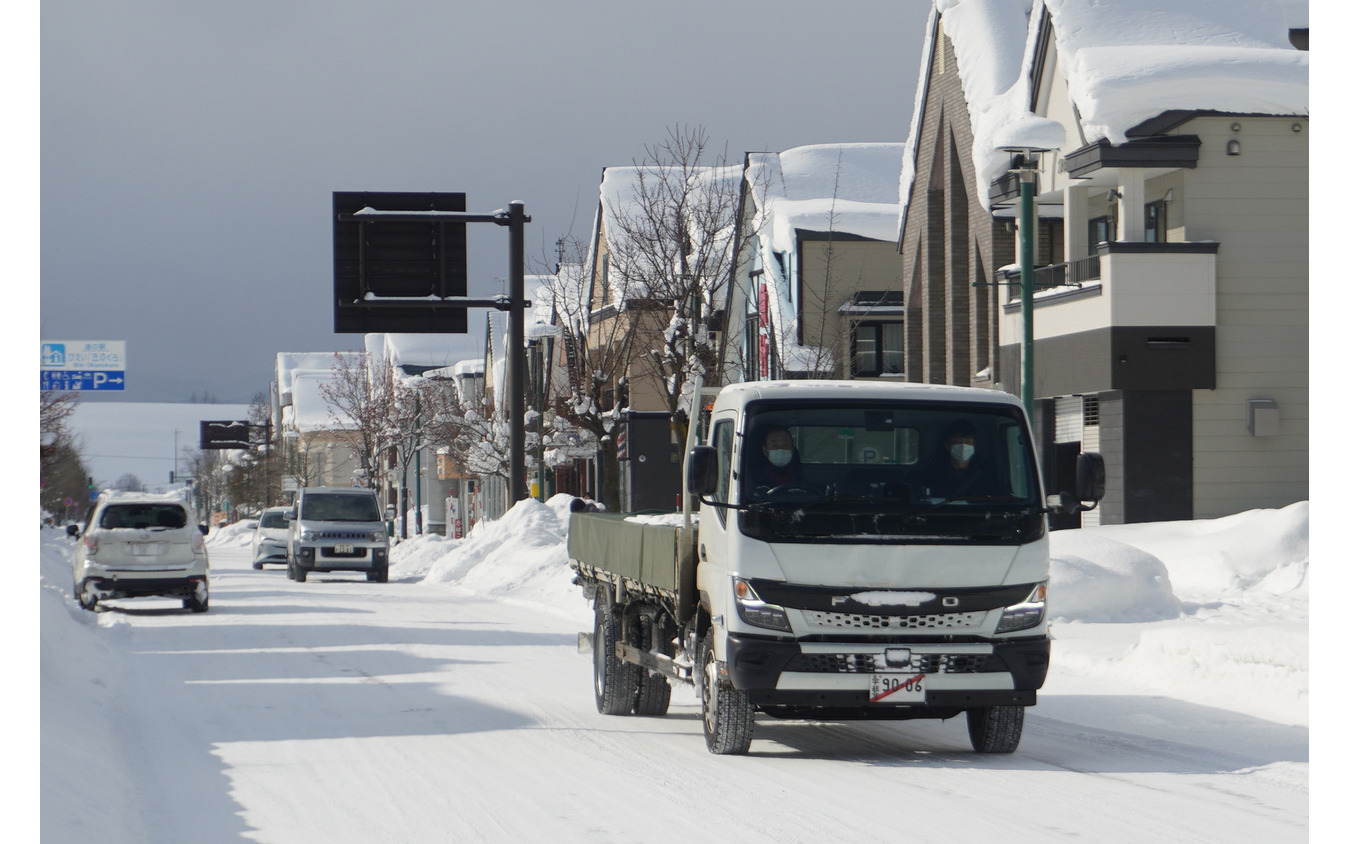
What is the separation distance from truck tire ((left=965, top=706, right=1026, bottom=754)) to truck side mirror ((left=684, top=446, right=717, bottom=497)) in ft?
7.20

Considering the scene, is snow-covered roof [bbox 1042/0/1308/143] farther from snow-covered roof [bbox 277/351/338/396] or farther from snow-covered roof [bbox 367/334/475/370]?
snow-covered roof [bbox 277/351/338/396]

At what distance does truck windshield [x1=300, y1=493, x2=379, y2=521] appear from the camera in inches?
1518

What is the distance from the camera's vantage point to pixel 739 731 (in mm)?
11086

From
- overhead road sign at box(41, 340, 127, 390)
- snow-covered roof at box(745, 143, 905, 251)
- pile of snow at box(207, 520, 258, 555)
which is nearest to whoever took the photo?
overhead road sign at box(41, 340, 127, 390)

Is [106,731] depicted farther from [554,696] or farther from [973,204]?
[973,204]

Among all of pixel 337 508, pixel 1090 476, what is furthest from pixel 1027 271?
pixel 337 508

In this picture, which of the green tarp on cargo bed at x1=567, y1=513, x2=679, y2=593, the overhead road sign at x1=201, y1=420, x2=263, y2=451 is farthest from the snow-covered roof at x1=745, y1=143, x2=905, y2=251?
the overhead road sign at x1=201, y1=420, x2=263, y2=451

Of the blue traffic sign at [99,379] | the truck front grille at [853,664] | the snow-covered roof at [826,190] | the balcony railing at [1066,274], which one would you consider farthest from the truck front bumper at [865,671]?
the snow-covered roof at [826,190]

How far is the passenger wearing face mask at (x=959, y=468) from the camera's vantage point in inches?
433

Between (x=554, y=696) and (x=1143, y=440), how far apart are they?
17.7 m

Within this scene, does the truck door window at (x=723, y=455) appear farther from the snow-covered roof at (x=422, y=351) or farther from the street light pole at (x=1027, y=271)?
the snow-covered roof at (x=422, y=351)

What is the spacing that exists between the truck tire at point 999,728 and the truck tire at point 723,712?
1.41 metres

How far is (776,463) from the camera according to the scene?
11.0 meters

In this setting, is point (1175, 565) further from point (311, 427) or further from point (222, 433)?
point (222, 433)
